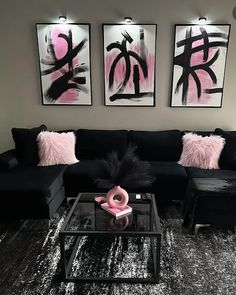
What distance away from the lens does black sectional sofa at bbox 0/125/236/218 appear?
8.41ft

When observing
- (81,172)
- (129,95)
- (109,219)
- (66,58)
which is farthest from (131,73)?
(109,219)

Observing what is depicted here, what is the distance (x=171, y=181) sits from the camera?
293 cm

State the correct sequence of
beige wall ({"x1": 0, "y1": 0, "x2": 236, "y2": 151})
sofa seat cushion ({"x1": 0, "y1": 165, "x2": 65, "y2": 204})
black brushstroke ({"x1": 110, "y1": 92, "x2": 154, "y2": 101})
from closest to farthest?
sofa seat cushion ({"x1": 0, "y1": 165, "x2": 65, "y2": 204}), beige wall ({"x1": 0, "y1": 0, "x2": 236, "y2": 151}), black brushstroke ({"x1": 110, "y1": 92, "x2": 154, "y2": 101})

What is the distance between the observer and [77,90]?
3637 millimetres

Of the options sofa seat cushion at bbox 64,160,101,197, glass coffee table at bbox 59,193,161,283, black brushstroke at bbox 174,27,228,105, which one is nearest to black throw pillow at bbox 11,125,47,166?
sofa seat cushion at bbox 64,160,101,197

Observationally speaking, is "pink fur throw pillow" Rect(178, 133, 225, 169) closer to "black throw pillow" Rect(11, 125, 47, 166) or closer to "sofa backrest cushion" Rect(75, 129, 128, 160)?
"sofa backrest cushion" Rect(75, 129, 128, 160)

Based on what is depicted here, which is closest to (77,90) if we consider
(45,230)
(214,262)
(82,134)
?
(82,134)

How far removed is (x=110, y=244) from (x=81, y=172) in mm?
976

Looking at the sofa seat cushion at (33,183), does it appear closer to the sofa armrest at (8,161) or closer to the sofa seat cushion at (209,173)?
the sofa armrest at (8,161)

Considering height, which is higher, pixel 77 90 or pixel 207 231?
pixel 77 90

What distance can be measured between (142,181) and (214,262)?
90 centimetres

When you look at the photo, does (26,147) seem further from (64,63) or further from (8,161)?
(64,63)

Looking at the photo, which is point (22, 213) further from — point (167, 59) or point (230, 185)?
point (167, 59)

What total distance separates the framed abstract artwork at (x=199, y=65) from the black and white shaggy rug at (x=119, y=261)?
6.11ft
